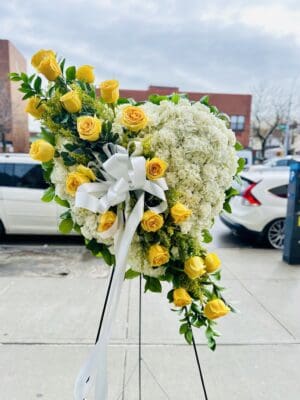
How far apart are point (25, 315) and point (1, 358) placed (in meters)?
0.71

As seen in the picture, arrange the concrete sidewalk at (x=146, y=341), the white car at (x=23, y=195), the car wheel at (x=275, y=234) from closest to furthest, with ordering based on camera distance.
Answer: the concrete sidewalk at (x=146, y=341) → the white car at (x=23, y=195) → the car wheel at (x=275, y=234)

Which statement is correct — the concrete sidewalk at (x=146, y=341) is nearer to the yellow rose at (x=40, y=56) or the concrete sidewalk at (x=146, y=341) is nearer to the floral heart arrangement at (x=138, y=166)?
the floral heart arrangement at (x=138, y=166)

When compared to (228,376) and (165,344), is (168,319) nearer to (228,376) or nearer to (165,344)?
(165,344)

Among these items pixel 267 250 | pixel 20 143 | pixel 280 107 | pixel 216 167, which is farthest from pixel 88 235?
pixel 20 143

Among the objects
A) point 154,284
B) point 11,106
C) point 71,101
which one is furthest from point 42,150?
point 11,106

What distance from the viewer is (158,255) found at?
1254 mm

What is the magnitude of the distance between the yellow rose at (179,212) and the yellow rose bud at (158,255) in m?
0.13

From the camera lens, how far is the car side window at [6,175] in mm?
5723

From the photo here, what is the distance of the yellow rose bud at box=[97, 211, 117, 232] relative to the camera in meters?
1.28

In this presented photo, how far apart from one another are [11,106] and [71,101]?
28.2 meters

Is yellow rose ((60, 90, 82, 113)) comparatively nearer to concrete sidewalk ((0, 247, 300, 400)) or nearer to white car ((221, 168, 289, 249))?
concrete sidewalk ((0, 247, 300, 400))

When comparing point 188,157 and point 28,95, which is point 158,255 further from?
point 28,95

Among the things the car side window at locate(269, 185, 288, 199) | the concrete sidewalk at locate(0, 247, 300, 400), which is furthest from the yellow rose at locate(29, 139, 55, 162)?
the car side window at locate(269, 185, 288, 199)

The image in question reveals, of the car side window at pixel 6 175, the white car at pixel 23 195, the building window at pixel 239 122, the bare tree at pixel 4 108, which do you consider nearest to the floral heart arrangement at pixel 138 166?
the white car at pixel 23 195
